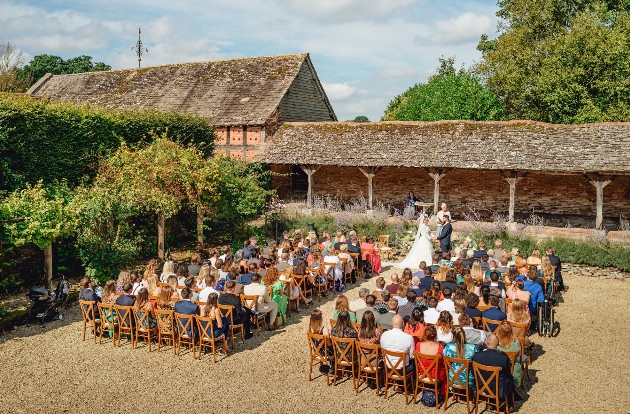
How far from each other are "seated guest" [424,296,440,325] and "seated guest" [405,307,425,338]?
0.67 metres

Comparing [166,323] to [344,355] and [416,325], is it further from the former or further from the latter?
[416,325]

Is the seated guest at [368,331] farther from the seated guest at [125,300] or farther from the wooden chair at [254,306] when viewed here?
the seated guest at [125,300]

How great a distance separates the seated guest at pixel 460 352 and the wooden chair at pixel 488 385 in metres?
0.13

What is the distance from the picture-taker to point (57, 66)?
62.7 metres

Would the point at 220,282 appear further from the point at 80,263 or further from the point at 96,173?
the point at 96,173

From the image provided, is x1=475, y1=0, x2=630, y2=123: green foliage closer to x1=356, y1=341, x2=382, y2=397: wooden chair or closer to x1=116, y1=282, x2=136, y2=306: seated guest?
x1=356, y1=341, x2=382, y2=397: wooden chair

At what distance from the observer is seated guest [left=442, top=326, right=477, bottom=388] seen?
287 inches

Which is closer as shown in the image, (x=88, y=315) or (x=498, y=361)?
(x=498, y=361)

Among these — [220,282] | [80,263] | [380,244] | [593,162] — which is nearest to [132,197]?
[80,263]

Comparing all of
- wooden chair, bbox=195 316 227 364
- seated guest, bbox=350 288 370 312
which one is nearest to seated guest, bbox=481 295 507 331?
seated guest, bbox=350 288 370 312

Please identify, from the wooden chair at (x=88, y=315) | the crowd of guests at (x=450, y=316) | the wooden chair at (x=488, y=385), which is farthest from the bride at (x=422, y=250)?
the wooden chair at (x=88, y=315)

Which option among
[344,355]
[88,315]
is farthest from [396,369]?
[88,315]

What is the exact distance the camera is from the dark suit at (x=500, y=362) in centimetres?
706

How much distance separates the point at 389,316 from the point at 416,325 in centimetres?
60
